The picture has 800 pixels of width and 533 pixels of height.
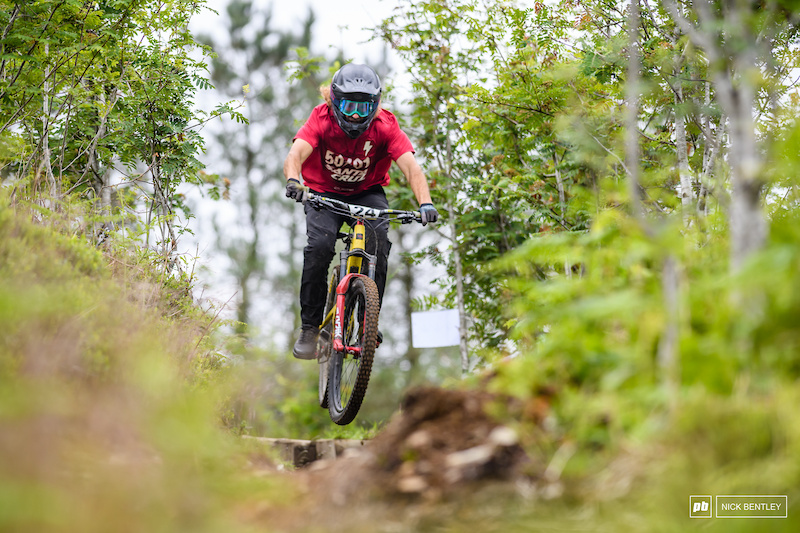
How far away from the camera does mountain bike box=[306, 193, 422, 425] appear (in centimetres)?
361

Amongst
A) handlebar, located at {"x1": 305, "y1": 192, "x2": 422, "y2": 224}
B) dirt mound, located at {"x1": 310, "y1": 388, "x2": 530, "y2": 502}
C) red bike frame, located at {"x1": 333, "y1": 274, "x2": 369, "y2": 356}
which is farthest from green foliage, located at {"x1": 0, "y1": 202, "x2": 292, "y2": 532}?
handlebar, located at {"x1": 305, "y1": 192, "x2": 422, "y2": 224}

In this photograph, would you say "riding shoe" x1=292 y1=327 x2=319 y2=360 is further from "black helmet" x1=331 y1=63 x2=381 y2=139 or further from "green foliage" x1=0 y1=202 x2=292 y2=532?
"green foliage" x1=0 y1=202 x2=292 y2=532

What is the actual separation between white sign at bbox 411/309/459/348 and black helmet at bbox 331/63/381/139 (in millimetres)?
2441

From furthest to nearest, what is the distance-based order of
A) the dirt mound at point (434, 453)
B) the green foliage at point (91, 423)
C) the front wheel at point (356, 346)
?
the front wheel at point (356, 346), the dirt mound at point (434, 453), the green foliage at point (91, 423)

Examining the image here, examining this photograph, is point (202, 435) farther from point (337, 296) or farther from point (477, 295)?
point (477, 295)

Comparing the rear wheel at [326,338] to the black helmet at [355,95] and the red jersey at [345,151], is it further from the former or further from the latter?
the black helmet at [355,95]

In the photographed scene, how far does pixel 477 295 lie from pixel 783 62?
379 cm

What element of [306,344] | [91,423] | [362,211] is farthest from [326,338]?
[91,423]

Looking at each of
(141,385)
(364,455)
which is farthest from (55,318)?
(364,455)

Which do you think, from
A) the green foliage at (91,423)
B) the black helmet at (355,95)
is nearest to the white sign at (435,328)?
the black helmet at (355,95)

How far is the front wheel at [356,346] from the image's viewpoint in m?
3.57

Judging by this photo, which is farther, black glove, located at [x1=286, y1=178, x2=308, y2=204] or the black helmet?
the black helmet

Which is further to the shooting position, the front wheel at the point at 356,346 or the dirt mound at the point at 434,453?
the front wheel at the point at 356,346

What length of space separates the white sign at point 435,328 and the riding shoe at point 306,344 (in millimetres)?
1548
